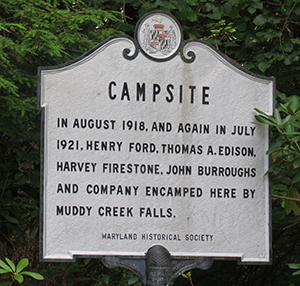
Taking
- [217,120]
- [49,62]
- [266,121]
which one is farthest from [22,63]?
[266,121]

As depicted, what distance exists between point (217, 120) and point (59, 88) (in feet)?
3.82

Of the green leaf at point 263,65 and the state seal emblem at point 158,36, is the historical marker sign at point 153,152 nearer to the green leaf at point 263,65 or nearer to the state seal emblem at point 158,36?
the state seal emblem at point 158,36

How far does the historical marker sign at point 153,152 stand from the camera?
3.36 m

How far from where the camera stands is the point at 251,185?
140 inches

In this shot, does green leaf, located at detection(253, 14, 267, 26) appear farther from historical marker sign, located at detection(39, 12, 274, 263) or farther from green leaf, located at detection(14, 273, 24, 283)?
green leaf, located at detection(14, 273, 24, 283)

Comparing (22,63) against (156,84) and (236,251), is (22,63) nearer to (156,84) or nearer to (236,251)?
(156,84)

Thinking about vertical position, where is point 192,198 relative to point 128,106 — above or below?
below

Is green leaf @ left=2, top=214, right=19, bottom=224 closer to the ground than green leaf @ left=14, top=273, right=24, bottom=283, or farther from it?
farther from it

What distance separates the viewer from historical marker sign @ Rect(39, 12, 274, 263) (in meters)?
3.36

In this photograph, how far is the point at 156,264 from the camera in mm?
3312

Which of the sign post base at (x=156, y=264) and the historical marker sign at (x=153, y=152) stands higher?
the historical marker sign at (x=153, y=152)

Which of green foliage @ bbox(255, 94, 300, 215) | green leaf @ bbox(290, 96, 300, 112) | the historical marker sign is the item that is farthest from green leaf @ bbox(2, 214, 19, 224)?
green leaf @ bbox(290, 96, 300, 112)

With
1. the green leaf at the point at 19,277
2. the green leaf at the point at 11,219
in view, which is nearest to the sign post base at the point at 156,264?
the green leaf at the point at 19,277

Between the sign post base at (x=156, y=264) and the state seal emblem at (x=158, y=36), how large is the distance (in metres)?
1.39
